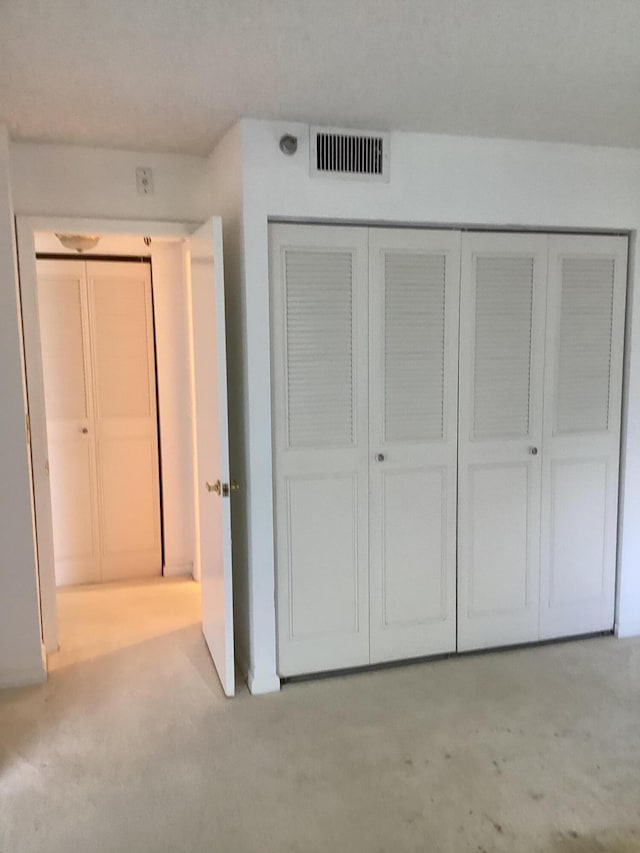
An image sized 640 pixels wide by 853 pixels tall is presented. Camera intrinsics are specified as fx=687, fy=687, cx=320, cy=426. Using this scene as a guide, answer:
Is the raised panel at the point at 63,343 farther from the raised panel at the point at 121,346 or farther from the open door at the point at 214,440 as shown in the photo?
the open door at the point at 214,440

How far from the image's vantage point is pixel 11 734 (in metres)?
2.65

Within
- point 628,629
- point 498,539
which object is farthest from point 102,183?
point 628,629

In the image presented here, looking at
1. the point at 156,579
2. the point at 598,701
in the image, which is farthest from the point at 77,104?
the point at 598,701

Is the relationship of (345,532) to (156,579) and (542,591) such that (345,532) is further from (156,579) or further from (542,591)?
(156,579)

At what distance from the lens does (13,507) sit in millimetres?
2994

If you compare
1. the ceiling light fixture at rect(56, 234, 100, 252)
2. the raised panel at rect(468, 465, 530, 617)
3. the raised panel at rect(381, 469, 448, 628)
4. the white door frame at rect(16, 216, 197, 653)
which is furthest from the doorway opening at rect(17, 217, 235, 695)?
the raised panel at rect(468, 465, 530, 617)

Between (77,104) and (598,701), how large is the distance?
316cm

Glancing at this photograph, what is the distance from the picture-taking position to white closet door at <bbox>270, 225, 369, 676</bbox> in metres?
2.88

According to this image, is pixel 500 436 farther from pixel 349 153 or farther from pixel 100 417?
pixel 100 417

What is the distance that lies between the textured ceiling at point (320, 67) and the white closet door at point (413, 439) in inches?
23.5

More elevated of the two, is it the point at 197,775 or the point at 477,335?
the point at 477,335

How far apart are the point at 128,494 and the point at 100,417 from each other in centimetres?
53

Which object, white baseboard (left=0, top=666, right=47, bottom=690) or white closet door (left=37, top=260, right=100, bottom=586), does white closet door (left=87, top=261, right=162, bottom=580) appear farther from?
white baseboard (left=0, top=666, right=47, bottom=690)

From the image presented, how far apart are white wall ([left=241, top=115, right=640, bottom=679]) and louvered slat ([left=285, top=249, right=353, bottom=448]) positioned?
5.0 inches
